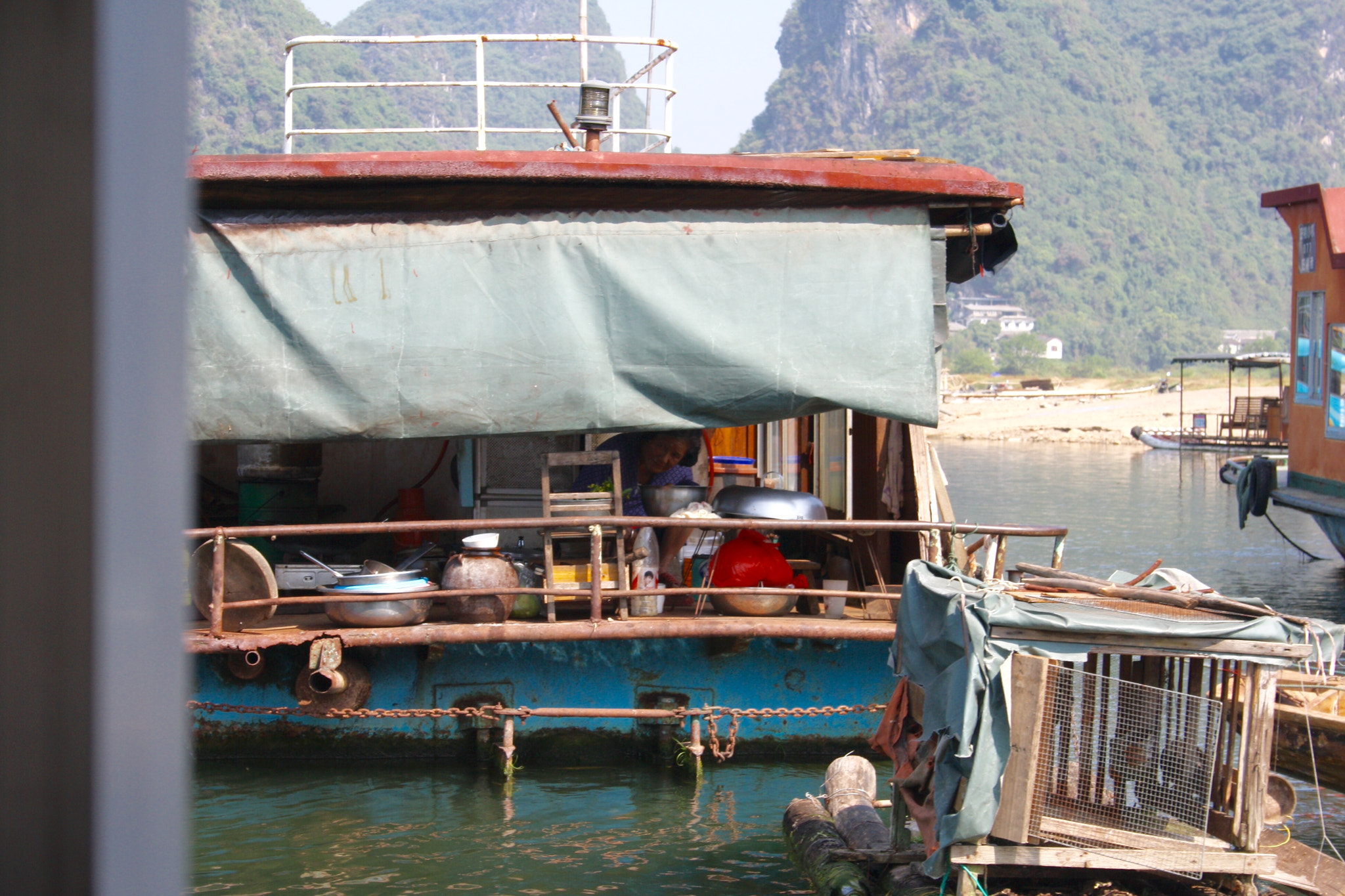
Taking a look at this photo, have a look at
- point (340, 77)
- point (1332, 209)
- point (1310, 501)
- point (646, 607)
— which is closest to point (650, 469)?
point (646, 607)

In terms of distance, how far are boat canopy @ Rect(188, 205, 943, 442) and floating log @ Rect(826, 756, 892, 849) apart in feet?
7.20

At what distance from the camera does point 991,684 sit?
4.65 metres

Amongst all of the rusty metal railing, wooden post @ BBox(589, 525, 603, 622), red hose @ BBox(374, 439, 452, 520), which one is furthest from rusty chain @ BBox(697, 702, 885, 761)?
red hose @ BBox(374, 439, 452, 520)

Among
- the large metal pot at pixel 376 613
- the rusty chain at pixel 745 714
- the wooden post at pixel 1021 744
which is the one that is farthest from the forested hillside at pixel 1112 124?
the wooden post at pixel 1021 744

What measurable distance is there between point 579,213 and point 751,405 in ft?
5.37

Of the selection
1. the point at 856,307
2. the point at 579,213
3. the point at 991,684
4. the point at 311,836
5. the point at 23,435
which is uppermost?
the point at 579,213

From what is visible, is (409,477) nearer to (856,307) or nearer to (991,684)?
(856,307)

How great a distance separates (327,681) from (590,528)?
181 cm

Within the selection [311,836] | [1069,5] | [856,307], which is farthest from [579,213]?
[1069,5]

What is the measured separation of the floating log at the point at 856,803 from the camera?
617 cm

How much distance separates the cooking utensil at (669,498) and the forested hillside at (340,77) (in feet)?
74.5

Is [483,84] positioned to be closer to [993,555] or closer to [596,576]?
[596,576]

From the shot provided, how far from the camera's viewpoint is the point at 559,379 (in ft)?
24.5

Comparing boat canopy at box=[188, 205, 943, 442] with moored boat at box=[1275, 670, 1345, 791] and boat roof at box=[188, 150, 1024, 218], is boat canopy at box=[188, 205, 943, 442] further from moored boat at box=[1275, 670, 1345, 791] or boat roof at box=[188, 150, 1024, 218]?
moored boat at box=[1275, 670, 1345, 791]
